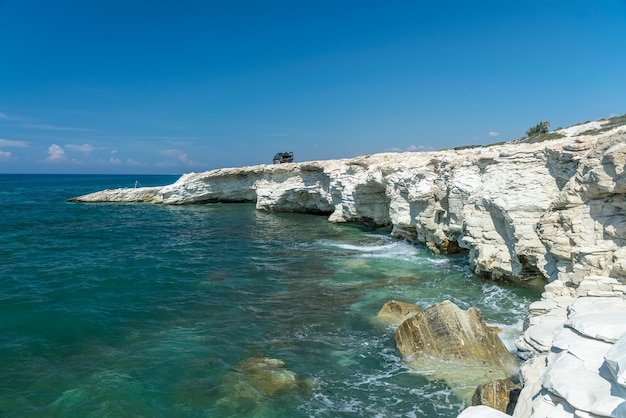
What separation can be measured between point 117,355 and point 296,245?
16997 mm

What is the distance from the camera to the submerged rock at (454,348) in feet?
32.9

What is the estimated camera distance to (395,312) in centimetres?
1393

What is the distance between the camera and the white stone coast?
5352 millimetres

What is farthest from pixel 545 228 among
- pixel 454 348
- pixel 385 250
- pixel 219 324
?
pixel 385 250

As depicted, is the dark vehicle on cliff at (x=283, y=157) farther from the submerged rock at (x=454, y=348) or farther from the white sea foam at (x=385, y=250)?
the submerged rock at (x=454, y=348)

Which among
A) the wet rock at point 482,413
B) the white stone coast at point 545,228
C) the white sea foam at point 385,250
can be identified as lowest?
the white sea foam at point 385,250

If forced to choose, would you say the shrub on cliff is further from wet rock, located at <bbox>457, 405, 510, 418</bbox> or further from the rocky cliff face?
wet rock, located at <bbox>457, 405, 510, 418</bbox>

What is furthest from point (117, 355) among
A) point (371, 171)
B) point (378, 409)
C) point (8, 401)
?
point (371, 171)

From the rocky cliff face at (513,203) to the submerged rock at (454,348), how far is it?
2658 mm

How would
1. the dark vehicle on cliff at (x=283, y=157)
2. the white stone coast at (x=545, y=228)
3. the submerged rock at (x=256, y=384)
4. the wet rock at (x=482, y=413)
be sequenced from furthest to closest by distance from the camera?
the dark vehicle on cliff at (x=283, y=157) → the submerged rock at (x=256, y=384) → the white stone coast at (x=545, y=228) → the wet rock at (x=482, y=413)

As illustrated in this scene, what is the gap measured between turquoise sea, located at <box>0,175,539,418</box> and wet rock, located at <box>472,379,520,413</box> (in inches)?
35.2

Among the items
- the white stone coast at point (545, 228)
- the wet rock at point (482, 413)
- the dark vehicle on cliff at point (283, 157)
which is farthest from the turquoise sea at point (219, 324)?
the dark vehicle on cliff at point (283, 157)

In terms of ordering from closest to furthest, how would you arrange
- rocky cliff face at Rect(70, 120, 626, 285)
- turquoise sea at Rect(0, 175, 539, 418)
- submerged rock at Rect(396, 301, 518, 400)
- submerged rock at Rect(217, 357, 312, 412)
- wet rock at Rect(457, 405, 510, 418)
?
wet rock at Rect(457, 405, 510, 418) < submerged rock at Rect(217, 357, 312, 412) < turquoise sea at Rect(0, 175, 539, 418) < submerged rock at Rect(396, 301, 518, 400) < rocky cliff face at Rect(70, 120, 626, 285)

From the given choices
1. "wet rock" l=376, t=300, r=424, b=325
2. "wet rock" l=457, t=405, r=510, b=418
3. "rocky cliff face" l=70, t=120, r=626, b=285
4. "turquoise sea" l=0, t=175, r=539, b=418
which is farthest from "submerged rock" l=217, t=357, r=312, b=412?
"rocky cliff face" l=70, t=120, r=626, b=285
